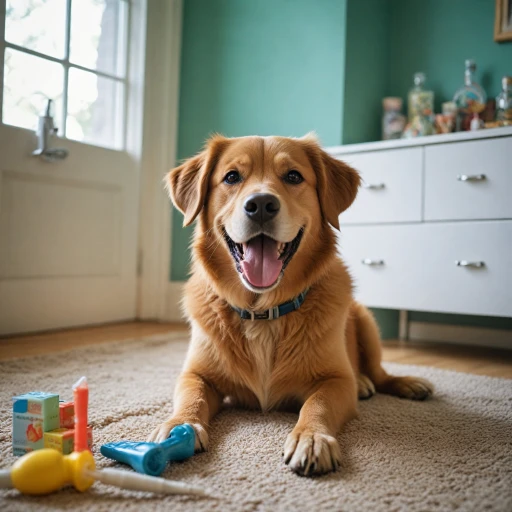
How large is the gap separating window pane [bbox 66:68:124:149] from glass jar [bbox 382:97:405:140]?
193cm

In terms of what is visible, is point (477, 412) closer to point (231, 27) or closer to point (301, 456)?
point (301, 456)

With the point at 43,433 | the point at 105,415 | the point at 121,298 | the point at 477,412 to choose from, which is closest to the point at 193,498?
the point at 43,433

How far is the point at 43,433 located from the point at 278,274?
0.77 m

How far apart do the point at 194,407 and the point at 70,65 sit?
283cm

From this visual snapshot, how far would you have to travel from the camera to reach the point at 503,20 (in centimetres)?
328

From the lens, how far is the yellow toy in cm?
103

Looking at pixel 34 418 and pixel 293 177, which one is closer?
pixel 34 418

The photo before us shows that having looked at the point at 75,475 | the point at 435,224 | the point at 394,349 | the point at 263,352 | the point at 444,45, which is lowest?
the point at 394,349

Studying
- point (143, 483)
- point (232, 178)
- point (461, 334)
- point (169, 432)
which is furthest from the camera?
point (461, 334)

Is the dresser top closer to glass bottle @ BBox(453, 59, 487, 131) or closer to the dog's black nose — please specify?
glass bottle @ BBox(453, 59, 487, 131)

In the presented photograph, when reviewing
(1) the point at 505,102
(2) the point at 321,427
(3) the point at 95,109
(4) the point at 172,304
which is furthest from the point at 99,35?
(2) the point at 321,427

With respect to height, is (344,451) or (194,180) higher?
(194,180)

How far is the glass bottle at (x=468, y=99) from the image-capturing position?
130 inches

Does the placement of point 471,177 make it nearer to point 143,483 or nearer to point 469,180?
point 469,180
